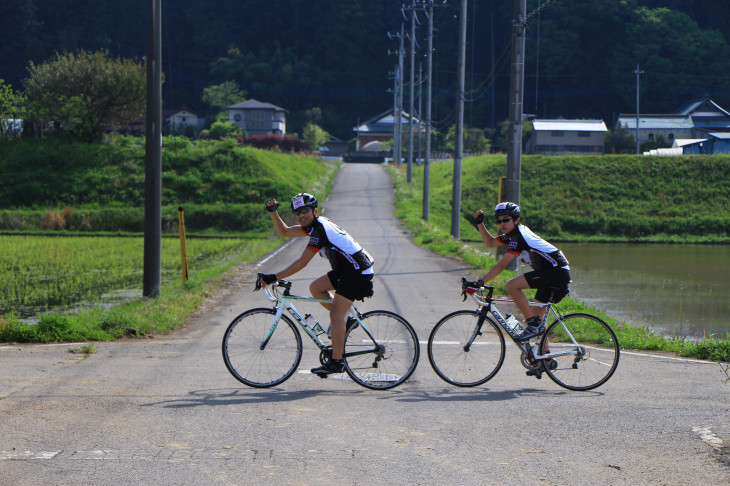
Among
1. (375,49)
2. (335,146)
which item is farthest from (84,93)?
(375,49)

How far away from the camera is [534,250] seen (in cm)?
692

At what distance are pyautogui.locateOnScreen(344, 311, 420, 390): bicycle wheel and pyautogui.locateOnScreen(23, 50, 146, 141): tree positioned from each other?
41.7 m

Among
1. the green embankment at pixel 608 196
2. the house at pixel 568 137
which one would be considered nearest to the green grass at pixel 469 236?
the green embankment at pixel 608 196

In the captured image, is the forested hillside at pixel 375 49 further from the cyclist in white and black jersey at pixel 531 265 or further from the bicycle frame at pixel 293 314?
the bicycle frame at pixel 293 314

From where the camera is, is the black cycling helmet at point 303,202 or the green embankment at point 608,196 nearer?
the black cycling helmet at point 303,202

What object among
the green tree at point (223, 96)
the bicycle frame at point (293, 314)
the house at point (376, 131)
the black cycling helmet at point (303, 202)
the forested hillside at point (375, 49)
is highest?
the forested hillside at point (375, 49)

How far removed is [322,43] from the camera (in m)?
110

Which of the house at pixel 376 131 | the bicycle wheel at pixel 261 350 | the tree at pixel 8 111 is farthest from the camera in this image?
the house at pixel 376 131

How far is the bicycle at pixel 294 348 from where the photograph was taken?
22.3 ft

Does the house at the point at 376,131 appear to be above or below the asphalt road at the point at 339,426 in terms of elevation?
above

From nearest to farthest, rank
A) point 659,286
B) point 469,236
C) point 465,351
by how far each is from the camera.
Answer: point 465,351, point 659,286, point 469,236

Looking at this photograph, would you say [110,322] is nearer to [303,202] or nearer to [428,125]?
[303,202]

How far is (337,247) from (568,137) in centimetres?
7086

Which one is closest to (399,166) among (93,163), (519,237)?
(93,163)
